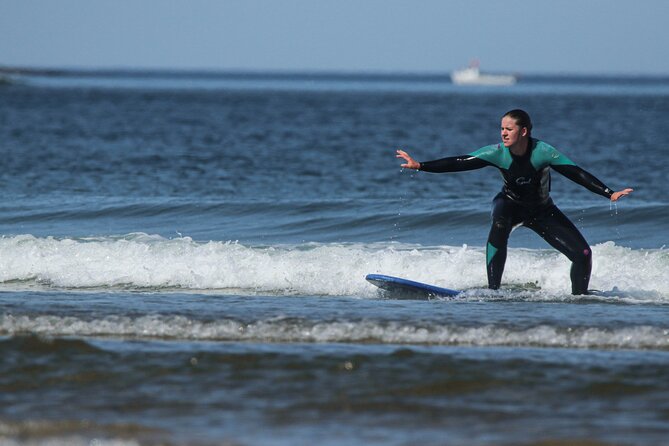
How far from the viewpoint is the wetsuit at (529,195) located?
9.84m

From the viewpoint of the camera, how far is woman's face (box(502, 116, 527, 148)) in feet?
31.5

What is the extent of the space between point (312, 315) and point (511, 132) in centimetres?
240

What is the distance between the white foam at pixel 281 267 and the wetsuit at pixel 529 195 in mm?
1940

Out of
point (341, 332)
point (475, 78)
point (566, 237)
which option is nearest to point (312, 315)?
point (341, 332)

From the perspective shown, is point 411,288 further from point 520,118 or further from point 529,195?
point 520,118

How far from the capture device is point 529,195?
32.9 ft

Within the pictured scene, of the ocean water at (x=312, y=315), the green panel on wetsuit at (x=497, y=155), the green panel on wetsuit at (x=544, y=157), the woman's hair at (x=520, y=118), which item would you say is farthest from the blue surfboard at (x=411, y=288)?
the woman's hair at (x=520, y=118)

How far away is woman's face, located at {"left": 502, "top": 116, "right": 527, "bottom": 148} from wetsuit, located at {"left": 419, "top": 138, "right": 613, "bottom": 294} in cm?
13

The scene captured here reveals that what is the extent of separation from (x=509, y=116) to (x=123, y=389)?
4.40 meters

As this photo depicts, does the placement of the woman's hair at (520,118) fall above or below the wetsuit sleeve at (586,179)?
above

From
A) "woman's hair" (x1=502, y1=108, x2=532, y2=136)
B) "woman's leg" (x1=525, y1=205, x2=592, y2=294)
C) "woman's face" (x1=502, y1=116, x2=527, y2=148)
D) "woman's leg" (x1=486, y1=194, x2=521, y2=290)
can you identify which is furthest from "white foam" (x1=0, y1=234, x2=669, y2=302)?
"woman's hair" (x1=502, y1=108, x2=532, y2=136)

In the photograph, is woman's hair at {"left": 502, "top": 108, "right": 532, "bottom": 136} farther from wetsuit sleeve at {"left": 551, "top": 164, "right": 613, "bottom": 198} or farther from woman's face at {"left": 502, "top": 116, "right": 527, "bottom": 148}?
wetsuit sleeve at {"left": 551, "top": 164, "right": 613, "bottom": 198}

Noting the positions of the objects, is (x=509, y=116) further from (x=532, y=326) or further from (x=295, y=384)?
(x=295, y=384)

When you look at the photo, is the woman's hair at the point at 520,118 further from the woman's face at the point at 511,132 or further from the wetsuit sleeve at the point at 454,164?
the wetsuit sleeve at the point at 454,164
